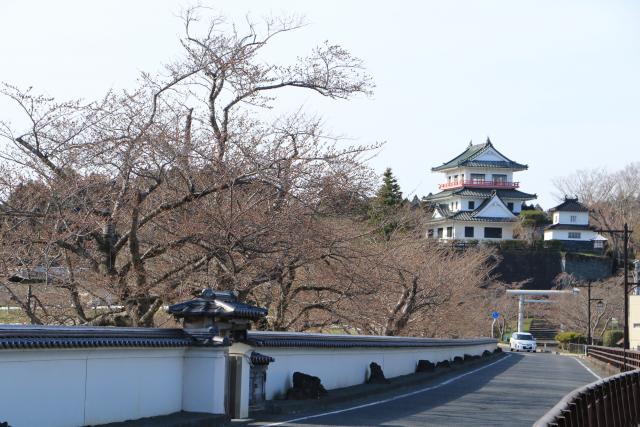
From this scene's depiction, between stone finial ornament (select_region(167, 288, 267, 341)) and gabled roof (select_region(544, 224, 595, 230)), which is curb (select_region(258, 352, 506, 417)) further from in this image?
gabled roof (select_region(544, 224, 595, 230))

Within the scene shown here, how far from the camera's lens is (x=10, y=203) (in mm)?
16781

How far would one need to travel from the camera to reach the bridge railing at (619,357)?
2981 centimetres

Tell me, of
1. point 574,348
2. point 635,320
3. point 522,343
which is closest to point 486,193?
point 574,348

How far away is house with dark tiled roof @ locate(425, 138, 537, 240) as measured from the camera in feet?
340

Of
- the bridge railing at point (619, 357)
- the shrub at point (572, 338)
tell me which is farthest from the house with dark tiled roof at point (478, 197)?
the bridge railing at point (619, 357)

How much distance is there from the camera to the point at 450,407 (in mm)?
17047

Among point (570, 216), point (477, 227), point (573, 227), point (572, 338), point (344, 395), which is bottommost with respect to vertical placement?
point (572, 338)

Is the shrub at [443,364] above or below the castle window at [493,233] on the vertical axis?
below

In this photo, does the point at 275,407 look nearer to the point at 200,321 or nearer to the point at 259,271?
the point at 200,321

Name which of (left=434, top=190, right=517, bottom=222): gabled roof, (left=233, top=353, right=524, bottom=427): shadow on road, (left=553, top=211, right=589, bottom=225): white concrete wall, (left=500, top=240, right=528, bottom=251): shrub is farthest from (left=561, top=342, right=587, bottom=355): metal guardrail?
(left=233, top=353, right=524, bottom=427): shadow on road

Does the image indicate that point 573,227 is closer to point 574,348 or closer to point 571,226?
point 571,226

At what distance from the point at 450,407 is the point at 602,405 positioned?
715 cm

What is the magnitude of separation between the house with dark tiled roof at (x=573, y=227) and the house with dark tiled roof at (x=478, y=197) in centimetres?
490

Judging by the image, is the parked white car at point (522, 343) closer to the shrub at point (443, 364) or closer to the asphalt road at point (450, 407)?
the shrub at point (443, 364)
